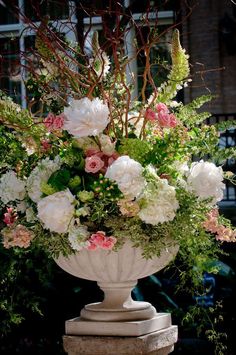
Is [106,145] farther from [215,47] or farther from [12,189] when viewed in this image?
[215,47]

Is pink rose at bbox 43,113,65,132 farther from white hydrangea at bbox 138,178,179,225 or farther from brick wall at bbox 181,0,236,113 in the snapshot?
brick wall at bbox 181,0,236,113

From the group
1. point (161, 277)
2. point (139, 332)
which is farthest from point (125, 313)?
point (161, 277)

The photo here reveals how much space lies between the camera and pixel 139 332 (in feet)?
12.2

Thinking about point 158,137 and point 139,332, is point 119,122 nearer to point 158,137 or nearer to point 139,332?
point 158,137

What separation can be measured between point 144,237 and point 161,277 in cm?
337

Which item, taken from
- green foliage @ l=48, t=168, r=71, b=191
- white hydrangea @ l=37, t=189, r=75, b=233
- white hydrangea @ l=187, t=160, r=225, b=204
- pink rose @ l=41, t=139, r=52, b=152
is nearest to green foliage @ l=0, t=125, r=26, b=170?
pink rose @ l=41, t=139, r=52, b=152

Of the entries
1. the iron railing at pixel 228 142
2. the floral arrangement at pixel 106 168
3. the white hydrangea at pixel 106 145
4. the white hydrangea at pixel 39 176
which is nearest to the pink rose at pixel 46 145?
the floral arrangement at pixel 106 168

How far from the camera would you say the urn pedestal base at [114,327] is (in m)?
3.73

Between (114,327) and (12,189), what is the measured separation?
769 mm

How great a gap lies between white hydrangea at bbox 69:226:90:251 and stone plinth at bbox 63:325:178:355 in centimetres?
49

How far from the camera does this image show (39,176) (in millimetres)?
3660

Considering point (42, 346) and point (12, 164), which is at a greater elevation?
point (12, 164)

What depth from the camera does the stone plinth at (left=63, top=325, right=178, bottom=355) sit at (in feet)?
12.2

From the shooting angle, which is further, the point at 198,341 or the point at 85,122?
the point at 198,341
